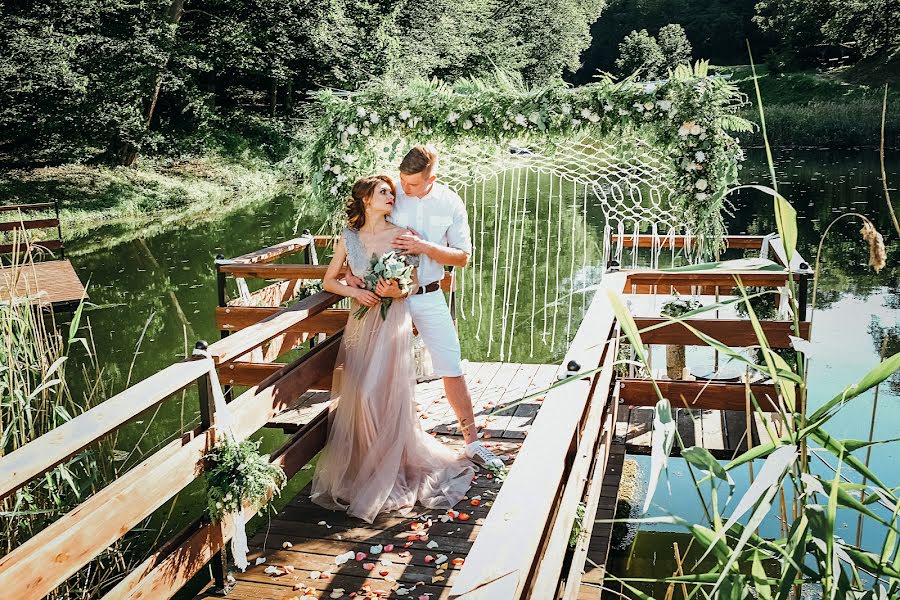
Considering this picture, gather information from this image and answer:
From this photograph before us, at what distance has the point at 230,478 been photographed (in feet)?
10.7

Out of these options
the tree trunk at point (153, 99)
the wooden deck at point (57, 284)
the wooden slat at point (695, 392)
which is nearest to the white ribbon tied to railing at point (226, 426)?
the wooden slat at point (695, 392)

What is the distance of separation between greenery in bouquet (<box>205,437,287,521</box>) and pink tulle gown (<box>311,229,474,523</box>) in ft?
2.59

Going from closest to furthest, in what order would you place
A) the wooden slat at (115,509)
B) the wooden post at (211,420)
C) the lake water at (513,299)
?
the wooden slat at (115,509) → the wooden post at (211,420) → the lake water at (513,299)

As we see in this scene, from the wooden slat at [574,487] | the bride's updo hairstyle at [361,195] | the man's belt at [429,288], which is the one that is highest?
the bride's updo hairstyle at [361,195]

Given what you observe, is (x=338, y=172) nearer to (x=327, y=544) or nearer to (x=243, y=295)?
(x=243, y=295)

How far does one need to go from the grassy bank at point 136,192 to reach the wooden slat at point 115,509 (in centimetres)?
1484

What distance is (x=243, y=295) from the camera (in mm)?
7082

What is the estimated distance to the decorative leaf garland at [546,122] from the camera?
19.6 ft

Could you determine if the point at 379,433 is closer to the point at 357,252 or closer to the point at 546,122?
the point at 357,252

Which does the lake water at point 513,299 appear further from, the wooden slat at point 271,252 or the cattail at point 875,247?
the cattail at point 875,247

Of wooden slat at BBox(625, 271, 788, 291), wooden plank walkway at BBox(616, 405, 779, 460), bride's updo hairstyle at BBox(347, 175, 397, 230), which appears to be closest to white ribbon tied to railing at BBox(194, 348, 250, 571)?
bride's updo hairstyle at BBox(347, 175, 397, 230)

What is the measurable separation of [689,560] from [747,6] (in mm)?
70495

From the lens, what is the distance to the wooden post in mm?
3238

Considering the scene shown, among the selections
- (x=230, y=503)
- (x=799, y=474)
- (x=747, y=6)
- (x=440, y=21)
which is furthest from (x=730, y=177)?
(x=747, y=6)
